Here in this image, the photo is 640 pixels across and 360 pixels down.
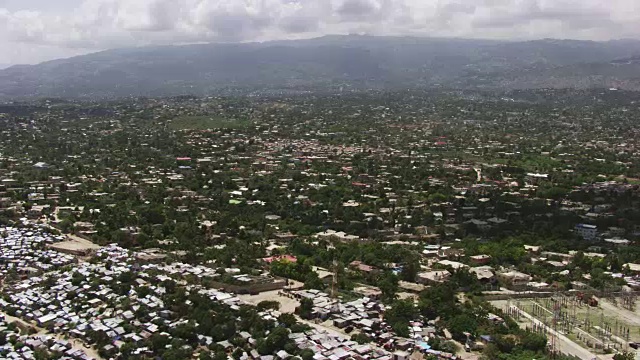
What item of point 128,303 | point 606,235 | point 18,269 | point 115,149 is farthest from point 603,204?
point 115,149

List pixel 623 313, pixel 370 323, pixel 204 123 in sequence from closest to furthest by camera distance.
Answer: pixel 370 323, pixel 623 313, pixel 204 123

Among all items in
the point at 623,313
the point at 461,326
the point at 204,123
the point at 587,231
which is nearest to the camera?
the point at 461,326

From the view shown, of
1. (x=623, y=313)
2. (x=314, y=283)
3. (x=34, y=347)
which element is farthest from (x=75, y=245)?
(x=623, y=313)

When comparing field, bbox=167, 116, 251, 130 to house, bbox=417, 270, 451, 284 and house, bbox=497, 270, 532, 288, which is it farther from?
house, bbox=497, 270, 532, 288

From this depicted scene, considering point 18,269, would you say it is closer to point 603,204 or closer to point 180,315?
point 180,315

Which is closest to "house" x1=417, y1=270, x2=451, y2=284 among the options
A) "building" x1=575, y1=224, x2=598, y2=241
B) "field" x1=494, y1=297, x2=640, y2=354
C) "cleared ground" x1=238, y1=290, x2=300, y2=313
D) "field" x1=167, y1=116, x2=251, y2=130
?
"field" x1=494, y1=297, x2=640, y2=354

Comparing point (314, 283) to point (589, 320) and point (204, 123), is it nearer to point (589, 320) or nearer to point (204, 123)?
point (589, 320)

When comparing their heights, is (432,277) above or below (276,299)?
below

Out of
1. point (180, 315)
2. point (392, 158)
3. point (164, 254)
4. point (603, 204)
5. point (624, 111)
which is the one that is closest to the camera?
point (180, 315)
